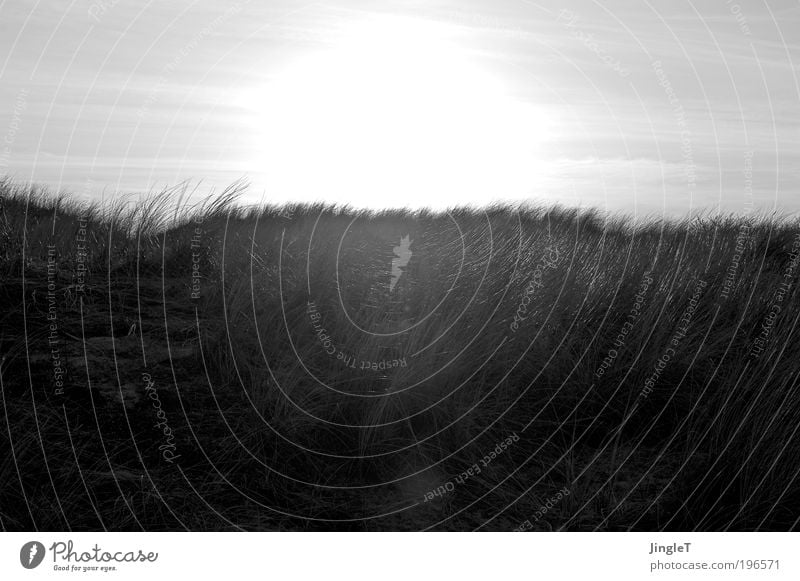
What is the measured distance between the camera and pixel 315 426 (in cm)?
315

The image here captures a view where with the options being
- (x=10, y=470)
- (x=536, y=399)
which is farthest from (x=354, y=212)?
(x=10, y=470)

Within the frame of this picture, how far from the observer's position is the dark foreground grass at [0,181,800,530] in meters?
2.91

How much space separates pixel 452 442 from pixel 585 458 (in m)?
0.62

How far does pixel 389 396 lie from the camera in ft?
10.7

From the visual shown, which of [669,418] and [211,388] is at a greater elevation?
[211,388]

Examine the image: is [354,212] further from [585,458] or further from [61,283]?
[585,458]

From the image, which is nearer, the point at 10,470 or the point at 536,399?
the point at 10,470

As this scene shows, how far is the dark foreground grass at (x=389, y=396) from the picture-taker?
291cm
